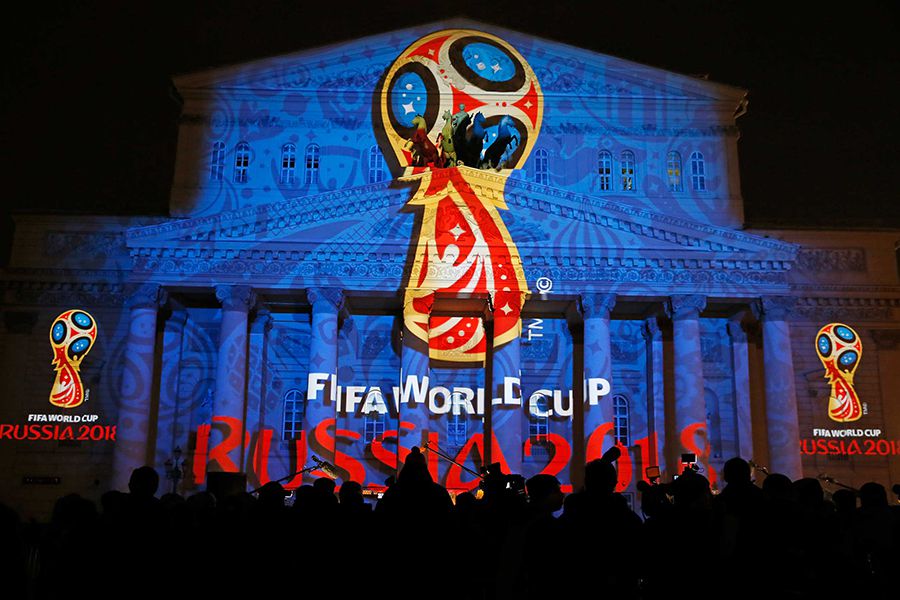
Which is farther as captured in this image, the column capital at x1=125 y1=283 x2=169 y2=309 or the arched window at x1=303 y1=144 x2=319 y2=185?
the arched window at x1=303 y1=144 x2=319 y2=185

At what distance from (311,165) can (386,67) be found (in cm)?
608

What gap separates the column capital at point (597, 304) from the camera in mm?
34656

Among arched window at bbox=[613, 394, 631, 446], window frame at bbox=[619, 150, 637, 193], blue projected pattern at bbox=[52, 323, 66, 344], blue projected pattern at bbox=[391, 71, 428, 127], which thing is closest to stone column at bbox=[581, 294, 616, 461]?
arched window at bbox=[613, 394, 631, 446]

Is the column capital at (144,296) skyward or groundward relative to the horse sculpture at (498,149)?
groundward

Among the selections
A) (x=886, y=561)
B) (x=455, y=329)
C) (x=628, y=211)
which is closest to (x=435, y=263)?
(x=455, y=329)

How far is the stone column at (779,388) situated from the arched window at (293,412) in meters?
19.5

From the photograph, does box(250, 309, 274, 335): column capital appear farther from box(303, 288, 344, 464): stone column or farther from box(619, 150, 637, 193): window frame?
box(619, 150, 637, 193): window frame

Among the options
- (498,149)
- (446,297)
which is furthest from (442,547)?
(498,149)

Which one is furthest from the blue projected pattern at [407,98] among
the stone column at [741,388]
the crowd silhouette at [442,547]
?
the crowd silhouette at [442,547]

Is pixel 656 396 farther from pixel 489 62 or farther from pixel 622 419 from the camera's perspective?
pixel 489 62

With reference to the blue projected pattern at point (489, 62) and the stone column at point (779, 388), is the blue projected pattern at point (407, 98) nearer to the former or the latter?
the blue projected pattern at point (489, 62)

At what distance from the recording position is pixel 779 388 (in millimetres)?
34719

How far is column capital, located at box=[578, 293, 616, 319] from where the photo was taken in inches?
1364

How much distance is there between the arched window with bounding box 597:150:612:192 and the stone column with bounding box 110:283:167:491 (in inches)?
838
